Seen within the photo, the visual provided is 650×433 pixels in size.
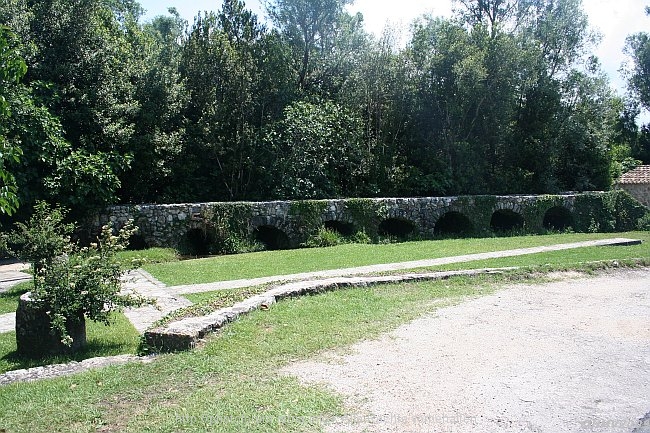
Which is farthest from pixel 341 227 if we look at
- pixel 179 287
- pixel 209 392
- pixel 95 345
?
pixel 209 392

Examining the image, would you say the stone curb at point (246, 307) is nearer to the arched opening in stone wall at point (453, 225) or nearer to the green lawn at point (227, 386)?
the green lawn at point (227, 386)

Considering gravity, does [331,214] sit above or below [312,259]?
above

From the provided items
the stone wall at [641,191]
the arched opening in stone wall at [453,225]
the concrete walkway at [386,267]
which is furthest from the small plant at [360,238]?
the stone wall at [641,191]

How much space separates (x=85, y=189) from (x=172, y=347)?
992 cm

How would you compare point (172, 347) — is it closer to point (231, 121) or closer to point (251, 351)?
point (251, 351)

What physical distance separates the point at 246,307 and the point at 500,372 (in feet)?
11.3

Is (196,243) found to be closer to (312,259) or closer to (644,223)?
(312,259)

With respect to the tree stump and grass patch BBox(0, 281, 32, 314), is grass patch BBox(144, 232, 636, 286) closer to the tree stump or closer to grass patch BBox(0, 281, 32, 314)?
grass patch BBox(0, 281, 32, 314)

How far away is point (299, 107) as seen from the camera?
67.1 feet

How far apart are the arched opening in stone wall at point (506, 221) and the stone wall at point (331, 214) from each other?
108 mm

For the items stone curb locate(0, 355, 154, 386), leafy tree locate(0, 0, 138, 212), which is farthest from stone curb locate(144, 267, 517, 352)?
leafy tree locate(0, 0, 138, 212)

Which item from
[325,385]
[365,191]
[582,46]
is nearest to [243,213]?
[365,191]

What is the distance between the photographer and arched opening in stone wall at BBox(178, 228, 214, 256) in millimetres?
15969

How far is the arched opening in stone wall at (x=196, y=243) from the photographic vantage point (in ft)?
52.4
